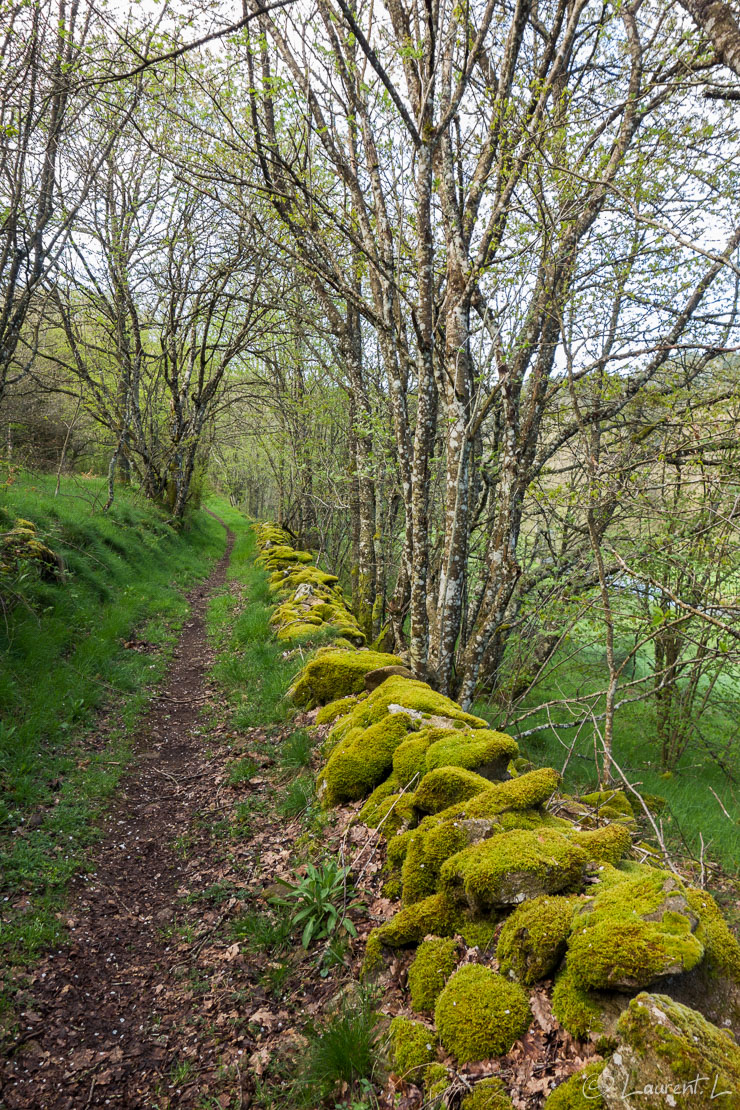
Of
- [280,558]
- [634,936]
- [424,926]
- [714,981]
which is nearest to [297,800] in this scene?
[424,926]

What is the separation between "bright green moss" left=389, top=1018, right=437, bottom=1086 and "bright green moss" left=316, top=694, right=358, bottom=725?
315cm

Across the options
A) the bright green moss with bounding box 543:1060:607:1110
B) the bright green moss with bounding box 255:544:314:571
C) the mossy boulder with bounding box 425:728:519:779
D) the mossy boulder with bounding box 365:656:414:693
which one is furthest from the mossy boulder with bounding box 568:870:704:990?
the bright green moss with bounding box 255:544:314:571

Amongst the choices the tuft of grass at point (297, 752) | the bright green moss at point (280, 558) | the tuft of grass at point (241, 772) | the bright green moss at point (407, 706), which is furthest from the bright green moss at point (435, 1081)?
the bright green moss at point (280, 558)

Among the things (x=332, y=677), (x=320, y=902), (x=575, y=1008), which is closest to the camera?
(x=575, y=1008)

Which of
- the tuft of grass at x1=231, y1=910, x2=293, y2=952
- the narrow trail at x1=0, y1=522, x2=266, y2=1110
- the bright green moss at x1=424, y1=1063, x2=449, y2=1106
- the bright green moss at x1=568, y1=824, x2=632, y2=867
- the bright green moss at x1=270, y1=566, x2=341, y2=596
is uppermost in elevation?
the bright green moss at x1=568, y1=824, x2=632, y2=867

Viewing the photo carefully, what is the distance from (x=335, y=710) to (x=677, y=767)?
6.19 meters

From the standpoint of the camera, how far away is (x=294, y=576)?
37.9ft

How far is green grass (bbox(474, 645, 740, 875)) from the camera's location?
605 centimetres

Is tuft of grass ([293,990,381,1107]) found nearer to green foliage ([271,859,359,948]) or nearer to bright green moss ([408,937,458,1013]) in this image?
bright green moss ([408,937,458,1013])

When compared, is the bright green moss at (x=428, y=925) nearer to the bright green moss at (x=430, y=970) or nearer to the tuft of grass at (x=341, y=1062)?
the bright green moss at (x=430, y=970)

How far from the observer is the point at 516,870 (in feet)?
8.26

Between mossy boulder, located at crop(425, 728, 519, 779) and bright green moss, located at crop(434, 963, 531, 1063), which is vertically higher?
mossy boulder, located at crop(425, 728, 519, 779)

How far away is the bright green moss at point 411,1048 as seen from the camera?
2145 mm

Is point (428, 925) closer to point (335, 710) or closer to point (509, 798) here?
point (509, 798)
